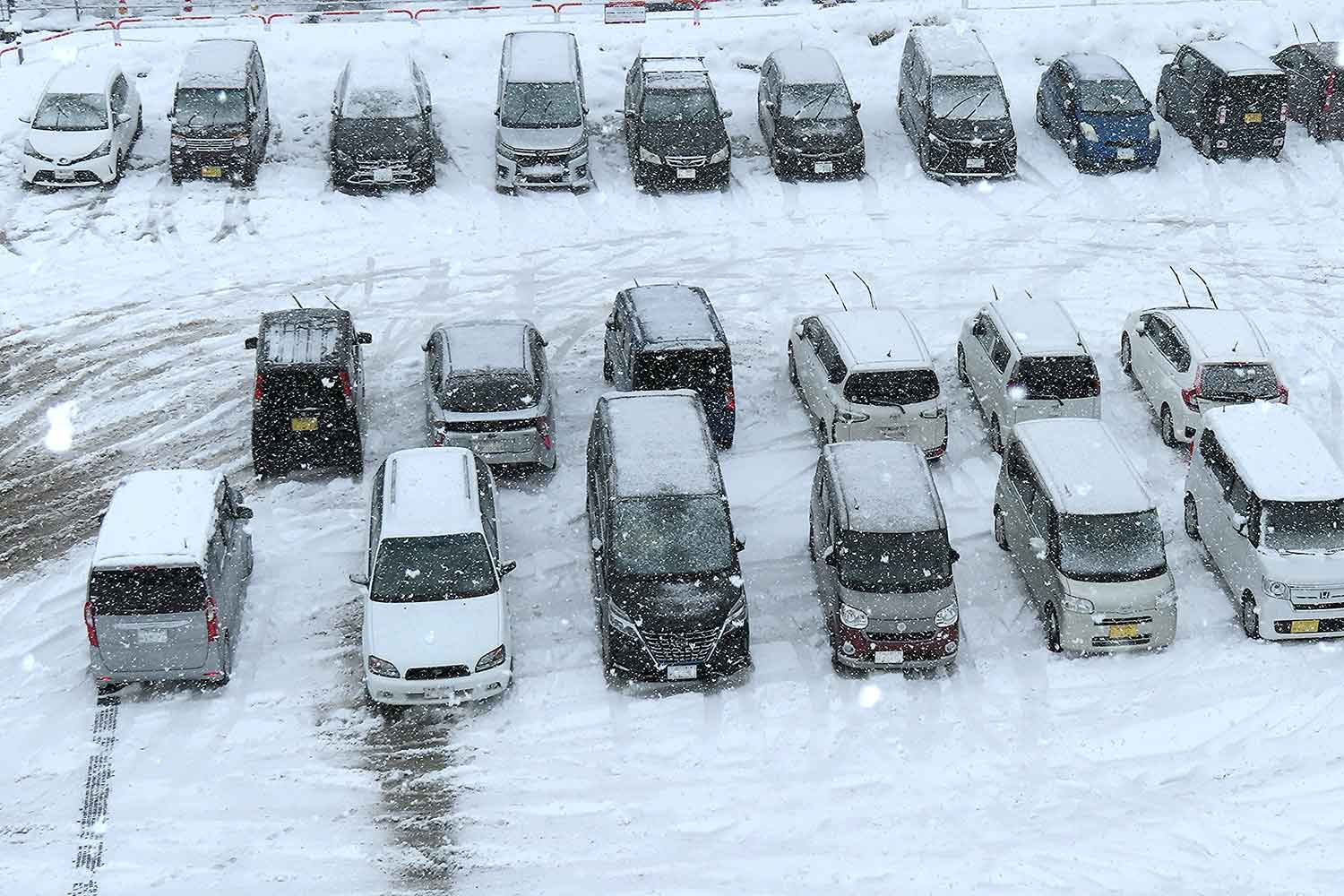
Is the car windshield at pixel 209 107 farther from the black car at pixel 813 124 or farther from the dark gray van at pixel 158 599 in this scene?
the dark gray van at pixel 158 599

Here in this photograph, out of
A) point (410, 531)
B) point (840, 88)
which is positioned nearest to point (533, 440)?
point (410, 531)

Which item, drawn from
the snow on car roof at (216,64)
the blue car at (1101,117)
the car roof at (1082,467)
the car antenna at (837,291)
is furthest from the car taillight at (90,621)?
the blue car at (1101,117)

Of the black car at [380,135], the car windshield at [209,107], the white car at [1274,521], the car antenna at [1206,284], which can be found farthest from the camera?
the car windshield at [209,107]

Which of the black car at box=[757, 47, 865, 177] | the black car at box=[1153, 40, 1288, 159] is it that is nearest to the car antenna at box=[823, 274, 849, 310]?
the black car at box=[757, 47, 865, 177]

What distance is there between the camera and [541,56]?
105ft

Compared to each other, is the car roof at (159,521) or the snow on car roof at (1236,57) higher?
the snow on car roof at (1236,57)

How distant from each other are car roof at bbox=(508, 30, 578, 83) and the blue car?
9.50 m

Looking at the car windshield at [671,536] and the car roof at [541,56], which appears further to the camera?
the car roof at [541,56]

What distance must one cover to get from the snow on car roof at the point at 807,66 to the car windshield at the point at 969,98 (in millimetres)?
1979

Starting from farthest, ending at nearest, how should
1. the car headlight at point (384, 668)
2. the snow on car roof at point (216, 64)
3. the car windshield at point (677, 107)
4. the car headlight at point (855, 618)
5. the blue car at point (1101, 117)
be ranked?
1. the blue car at point (1101, 117)
2. the snow on car roof at point (216, 64)
3. the car windshield at point (677, 107)
4. the car headlight at point (855, 618)
5. the car headlight at point (384, 668)

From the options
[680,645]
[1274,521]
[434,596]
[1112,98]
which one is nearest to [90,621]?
[434,596]

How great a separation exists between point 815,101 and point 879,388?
36.2 feet

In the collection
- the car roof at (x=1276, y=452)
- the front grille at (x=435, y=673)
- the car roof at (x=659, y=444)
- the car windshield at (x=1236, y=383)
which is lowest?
the front grille at (x=435, y=673)

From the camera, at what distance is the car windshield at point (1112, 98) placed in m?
31.7
